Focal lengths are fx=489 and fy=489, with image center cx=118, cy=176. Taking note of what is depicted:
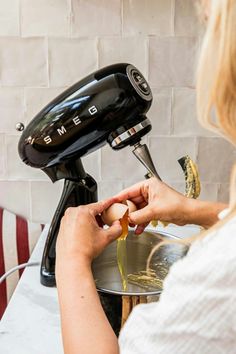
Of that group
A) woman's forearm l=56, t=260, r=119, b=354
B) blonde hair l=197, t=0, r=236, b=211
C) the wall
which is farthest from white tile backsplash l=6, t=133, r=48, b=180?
blonde hair l=197, t=0, r=236, b=211

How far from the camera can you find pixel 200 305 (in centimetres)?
47

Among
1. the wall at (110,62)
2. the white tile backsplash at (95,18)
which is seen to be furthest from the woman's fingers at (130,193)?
the white tile backsplash at (95,18)

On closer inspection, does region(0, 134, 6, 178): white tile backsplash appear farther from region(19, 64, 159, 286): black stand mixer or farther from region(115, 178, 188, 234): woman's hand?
region(115, 178, 188, 234): woman's hand

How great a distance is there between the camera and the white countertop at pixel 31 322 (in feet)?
2.51

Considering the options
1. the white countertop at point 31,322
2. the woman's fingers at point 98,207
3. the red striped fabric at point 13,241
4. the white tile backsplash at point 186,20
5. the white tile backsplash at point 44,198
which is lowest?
the red striped fabric at point 13,241

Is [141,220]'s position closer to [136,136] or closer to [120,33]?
[136,136]

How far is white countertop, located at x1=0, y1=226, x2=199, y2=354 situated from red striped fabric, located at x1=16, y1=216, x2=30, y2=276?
0.33 metres

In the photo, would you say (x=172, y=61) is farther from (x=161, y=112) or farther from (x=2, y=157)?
(x=2, y=157)

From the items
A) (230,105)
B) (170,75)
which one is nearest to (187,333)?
(230,105)

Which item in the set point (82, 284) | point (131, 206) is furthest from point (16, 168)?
point (82, 284)

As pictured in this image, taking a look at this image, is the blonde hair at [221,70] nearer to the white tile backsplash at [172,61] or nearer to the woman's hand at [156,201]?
the woman's hand at [156,201]

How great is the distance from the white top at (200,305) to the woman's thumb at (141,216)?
0.32 metres

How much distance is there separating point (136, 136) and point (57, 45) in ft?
1.37

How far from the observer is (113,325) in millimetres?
713
